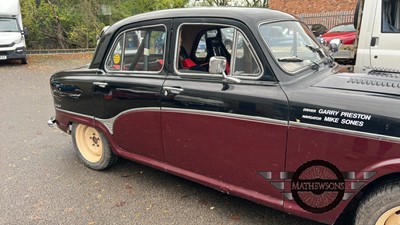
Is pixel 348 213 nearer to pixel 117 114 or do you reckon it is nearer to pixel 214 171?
pixel 214 171

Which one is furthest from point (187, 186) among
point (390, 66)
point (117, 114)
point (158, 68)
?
point (390, 66)

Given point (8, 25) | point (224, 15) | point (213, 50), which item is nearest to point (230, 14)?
point (224, 15)

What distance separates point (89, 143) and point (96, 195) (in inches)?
36.9

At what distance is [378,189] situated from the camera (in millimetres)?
2260

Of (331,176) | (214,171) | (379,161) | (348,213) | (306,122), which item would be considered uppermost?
A: (306,122)

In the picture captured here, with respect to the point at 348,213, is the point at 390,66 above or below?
above

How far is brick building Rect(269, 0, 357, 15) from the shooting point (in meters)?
19.9

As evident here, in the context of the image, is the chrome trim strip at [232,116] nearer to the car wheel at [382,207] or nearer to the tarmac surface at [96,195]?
the car wheel at [382,207]

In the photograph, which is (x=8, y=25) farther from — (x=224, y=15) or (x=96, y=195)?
(x=224, y=15)

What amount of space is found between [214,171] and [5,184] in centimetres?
259

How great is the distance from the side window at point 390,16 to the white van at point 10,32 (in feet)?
43.9

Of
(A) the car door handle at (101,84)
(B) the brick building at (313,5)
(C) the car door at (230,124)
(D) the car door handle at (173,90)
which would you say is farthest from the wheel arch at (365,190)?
(B) the brick building at (313,5)

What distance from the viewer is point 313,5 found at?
21.3 meters

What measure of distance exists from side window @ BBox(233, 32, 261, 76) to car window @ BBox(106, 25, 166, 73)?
80 centimetres
